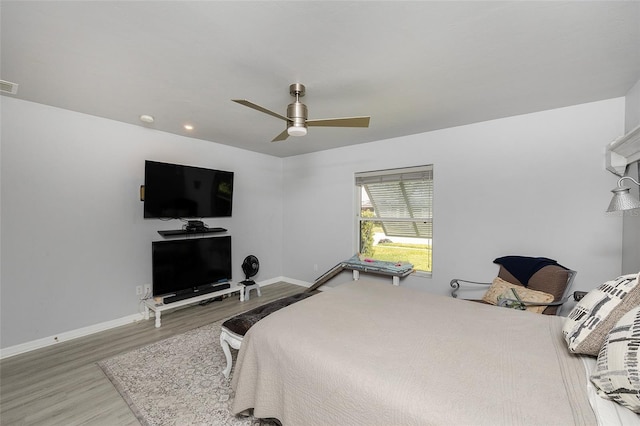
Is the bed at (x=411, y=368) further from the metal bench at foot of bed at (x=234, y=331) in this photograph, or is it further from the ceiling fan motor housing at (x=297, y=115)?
the ceiling fan motor housing at (x=297, y=115)

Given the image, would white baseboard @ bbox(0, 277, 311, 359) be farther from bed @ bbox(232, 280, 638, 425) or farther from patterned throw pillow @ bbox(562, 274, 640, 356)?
patterned throw pillow @ bbox(562, 274, 640, 356)

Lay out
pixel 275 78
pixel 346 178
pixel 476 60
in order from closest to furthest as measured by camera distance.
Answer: pixel 476 60
pixel 275 78
pixel 346 178

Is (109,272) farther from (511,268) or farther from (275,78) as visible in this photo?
(511,268)

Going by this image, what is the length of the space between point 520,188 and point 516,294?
1.25 meters

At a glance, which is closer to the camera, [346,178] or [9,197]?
[9,197]

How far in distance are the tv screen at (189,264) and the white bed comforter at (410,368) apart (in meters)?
2.28

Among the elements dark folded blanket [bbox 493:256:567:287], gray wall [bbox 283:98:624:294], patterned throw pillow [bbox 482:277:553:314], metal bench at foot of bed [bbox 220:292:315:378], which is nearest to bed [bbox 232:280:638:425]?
metal bench at foot of bed [bbox 220:292:315:378]

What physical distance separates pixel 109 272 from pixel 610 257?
18.5ft

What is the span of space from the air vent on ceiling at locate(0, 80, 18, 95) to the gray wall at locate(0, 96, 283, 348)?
0.80 ft

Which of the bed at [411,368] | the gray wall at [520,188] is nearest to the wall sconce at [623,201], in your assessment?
the bed at [411,368]

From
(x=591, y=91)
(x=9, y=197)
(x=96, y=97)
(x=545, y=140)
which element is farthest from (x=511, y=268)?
(x=9, y=197)

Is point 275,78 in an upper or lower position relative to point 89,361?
upper

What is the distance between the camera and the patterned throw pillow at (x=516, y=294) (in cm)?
241

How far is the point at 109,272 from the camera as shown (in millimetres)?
3252
